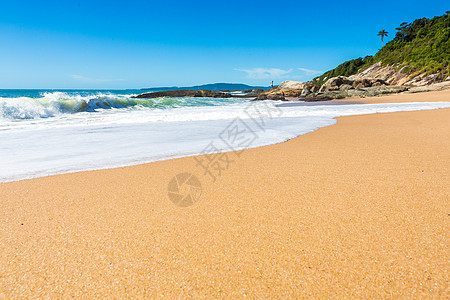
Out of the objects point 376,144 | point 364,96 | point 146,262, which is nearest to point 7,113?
point 146,262

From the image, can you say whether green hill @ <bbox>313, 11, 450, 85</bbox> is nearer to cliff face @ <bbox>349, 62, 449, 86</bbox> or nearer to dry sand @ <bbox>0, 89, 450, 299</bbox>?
cliff face @ <bbox>349, 62, 449, 86</bbox>

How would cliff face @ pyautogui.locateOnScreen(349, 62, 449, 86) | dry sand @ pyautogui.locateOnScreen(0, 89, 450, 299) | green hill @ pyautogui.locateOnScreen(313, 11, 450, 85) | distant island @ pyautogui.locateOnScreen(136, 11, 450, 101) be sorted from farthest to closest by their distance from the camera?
green hill @ pyautogui.locateOnScreen(313, 11, 450, 85), cliff face @ pyautogui.locateOnScreen(349, 62, 449, 86), distant island @ pyautogui.locateOnScreen(136, 11, 450, 101), dry sand @ pyautogui.locateOnScreen(0, 89, 450, 299)

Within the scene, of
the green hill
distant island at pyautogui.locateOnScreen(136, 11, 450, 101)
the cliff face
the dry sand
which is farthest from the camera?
the green hill

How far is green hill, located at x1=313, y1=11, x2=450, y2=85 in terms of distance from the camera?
92.7ft

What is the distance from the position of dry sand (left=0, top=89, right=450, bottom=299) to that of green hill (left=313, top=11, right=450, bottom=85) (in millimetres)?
33046

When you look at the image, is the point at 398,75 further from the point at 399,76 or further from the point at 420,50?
the point at 420,50

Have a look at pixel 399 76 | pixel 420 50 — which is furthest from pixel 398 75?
pixel 420 50

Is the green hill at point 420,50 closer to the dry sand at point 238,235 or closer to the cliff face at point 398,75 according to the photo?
the cliff face at point 398,75

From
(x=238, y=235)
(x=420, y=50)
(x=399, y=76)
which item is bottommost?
(x=238, y=235)

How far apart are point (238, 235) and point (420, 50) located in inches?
1746

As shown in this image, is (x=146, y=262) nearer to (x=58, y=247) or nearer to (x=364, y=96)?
(x=58, y=247)

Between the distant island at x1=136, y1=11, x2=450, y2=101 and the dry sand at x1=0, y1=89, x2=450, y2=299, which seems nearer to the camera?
→ the dry sand at x1=0, y1=89, x2=450, y2=299

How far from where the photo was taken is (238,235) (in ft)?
5.37

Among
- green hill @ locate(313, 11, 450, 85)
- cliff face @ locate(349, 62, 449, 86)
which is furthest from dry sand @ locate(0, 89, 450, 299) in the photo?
green hill @ locate(313, 11, 450, 85)
